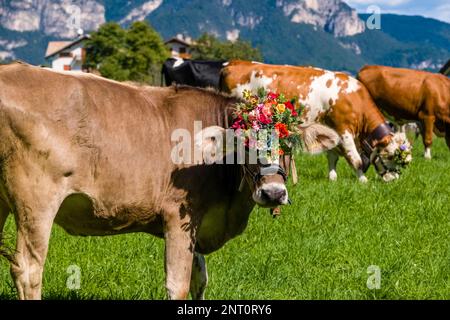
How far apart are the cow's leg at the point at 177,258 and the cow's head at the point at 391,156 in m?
7.55

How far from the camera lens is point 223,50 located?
9969cm

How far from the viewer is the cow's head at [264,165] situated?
4160 mm

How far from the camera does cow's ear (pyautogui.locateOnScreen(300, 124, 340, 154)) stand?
478 cm

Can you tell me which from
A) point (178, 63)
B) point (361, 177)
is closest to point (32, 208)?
point (361, 177)

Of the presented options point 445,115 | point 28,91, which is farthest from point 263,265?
point 445,115

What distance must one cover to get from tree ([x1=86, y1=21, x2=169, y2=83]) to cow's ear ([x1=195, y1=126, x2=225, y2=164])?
6462cm

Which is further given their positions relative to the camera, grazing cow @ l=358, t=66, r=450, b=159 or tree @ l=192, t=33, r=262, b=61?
tree @ l=192, t=33, r=262, b=61

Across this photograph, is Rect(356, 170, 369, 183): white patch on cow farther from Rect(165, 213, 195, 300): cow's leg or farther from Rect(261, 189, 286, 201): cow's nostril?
Rect(261, 189, 286, 201): cow's nostril

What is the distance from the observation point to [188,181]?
14.9 feet

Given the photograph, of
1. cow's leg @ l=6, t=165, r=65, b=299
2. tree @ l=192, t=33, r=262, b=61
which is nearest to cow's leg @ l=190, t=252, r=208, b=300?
cow's leg @ l=6, t=165, r=65, b=299

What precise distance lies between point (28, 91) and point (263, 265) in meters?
2.89

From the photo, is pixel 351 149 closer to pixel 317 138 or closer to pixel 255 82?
pixel 255 82

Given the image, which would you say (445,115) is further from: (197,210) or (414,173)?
(197,210)
